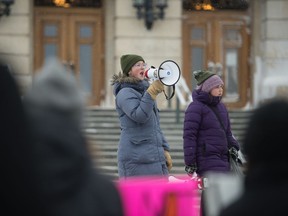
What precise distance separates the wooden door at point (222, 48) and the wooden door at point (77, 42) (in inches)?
71.5

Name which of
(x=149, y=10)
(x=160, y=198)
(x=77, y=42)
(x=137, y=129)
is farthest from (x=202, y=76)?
(x=77, y=42)

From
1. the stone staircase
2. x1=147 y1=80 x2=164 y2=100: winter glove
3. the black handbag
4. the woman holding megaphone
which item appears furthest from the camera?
the stone staircase

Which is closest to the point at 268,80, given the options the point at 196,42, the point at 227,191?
the point at 196,42

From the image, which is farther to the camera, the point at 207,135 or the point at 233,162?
the point at 233,162

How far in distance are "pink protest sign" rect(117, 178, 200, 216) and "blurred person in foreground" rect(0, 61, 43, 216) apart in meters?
0.73

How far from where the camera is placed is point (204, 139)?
7.47 m

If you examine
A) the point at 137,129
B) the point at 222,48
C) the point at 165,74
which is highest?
the point at 222,48

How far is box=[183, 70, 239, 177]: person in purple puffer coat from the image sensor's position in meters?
7.42

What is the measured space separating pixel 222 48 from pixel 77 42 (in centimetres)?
301

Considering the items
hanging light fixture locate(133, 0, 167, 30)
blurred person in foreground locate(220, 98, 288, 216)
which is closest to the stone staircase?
hanging light fixture locate(133, 0, 167, 30)

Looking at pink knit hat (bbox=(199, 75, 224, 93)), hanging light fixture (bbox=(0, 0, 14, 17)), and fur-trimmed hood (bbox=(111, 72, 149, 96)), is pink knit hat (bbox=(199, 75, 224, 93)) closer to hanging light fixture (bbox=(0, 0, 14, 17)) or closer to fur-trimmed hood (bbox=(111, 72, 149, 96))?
fur-trimmed hood (bbox=(111, 72, 149, 96))

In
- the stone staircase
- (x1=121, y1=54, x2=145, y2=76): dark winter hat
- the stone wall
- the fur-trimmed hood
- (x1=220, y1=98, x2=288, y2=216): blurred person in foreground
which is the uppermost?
the stone wall

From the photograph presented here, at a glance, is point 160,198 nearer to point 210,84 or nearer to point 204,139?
point 204,139

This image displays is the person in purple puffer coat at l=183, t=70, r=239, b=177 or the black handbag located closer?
the person in purple puffer coat at l=183, t=70, r=239, b=177
